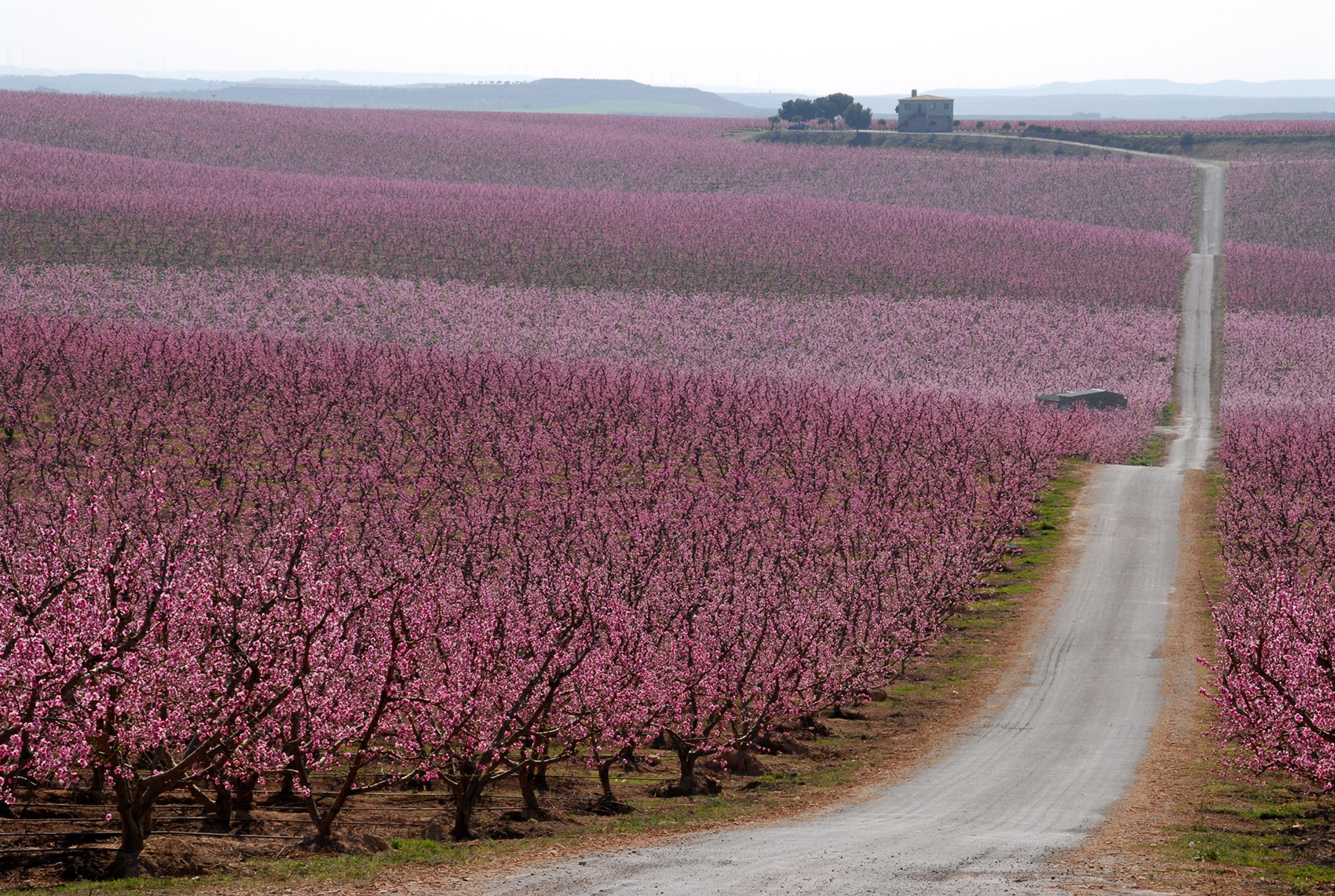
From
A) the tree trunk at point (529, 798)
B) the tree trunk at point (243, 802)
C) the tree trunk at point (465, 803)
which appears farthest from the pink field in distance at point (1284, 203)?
the tree trunk at point (243, 802)

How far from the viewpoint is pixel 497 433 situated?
177ft

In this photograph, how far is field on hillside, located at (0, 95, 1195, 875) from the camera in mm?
18062

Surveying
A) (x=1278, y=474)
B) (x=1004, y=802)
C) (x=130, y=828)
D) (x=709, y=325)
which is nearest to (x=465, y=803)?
(x=130, y=828)

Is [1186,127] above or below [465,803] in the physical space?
above

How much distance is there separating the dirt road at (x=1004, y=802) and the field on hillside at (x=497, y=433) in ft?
10.1

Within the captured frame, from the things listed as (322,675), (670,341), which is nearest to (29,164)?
(670,341)

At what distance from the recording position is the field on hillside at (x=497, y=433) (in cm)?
1806

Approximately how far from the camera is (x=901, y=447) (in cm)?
5622

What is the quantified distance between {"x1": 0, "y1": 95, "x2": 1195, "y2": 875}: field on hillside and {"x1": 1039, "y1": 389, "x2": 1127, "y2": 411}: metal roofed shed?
162 centimetres

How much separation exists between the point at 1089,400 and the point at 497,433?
38.8 meters

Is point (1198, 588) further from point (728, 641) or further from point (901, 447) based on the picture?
point (728, 641)

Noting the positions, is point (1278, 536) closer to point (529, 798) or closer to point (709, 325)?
point (529, 798)

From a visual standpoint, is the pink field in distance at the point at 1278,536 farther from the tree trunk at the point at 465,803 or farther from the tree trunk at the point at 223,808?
the tree trunk at the point at 223,808

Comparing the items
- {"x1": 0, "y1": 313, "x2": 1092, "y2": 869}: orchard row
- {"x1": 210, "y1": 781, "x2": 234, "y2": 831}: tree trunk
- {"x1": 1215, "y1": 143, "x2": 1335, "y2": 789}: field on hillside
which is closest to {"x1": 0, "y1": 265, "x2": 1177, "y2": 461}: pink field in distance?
{"x1": 1215, "y1": 143, "x2": 1335, "y2": 789}: field on hillside
